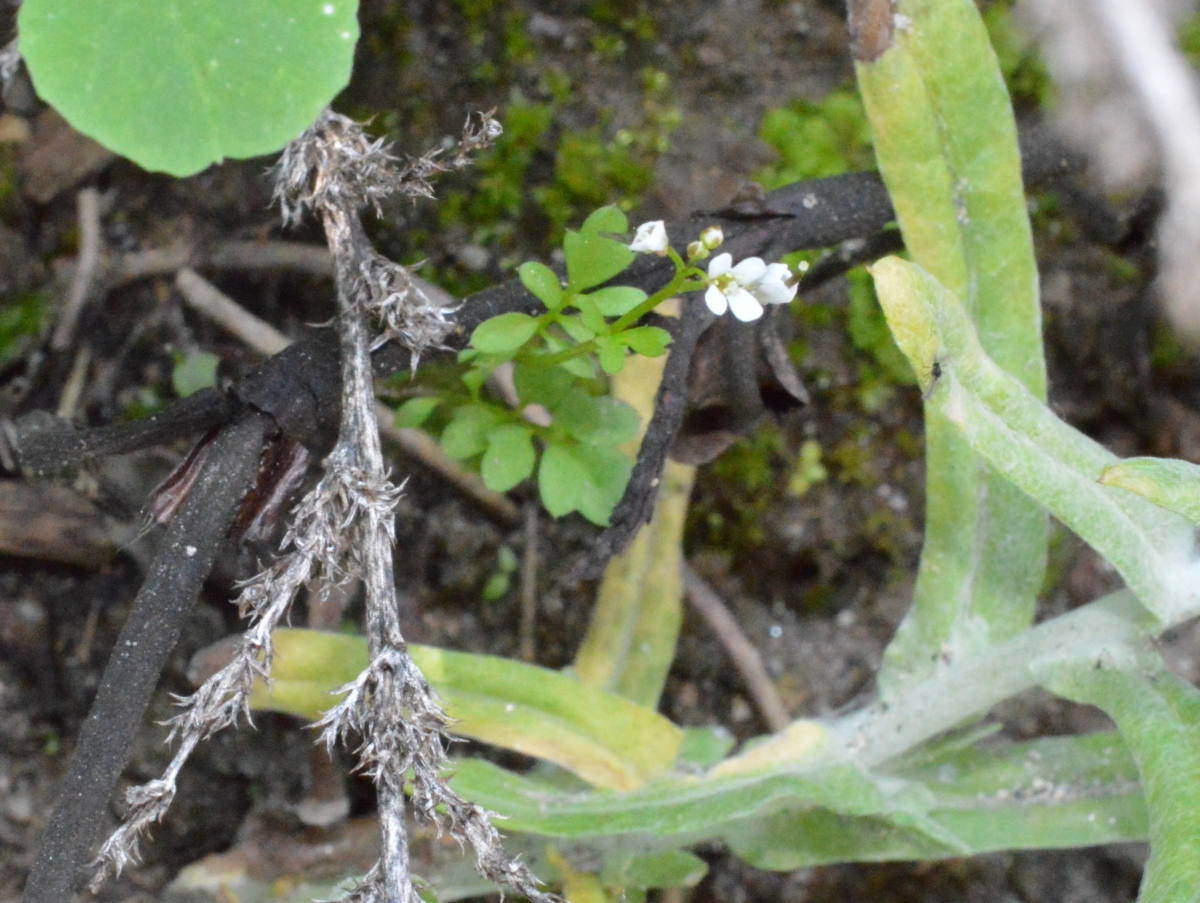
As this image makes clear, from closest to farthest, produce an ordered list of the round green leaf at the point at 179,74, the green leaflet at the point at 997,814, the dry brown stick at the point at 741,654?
the round green leaf at the point at 179,74
the green leaflet at the point at 997,814
the dry brown stick at the point at 741,654

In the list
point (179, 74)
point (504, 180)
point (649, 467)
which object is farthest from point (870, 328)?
point (179, 74)

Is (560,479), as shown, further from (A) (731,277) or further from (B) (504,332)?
(A) (731,277)

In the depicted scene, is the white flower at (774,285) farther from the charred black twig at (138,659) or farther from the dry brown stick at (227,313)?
the dry brown stick at (227,313)

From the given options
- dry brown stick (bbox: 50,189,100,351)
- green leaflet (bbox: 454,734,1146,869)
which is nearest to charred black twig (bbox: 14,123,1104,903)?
green leaflet (bbox: 454,734,1146,869)

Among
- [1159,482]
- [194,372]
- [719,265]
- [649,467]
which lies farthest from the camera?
[194,372]

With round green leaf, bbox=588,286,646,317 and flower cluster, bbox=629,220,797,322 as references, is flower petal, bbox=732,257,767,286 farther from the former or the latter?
round green leaf, bbox=588,286,646,317

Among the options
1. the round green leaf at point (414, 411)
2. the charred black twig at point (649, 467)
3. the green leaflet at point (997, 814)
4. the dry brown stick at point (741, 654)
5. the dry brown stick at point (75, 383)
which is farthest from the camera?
the dry brown stick at point (741, 654)

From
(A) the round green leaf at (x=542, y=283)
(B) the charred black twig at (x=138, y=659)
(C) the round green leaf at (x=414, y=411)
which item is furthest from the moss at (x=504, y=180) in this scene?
(B) the charred black twig at (x=138, y=659)
